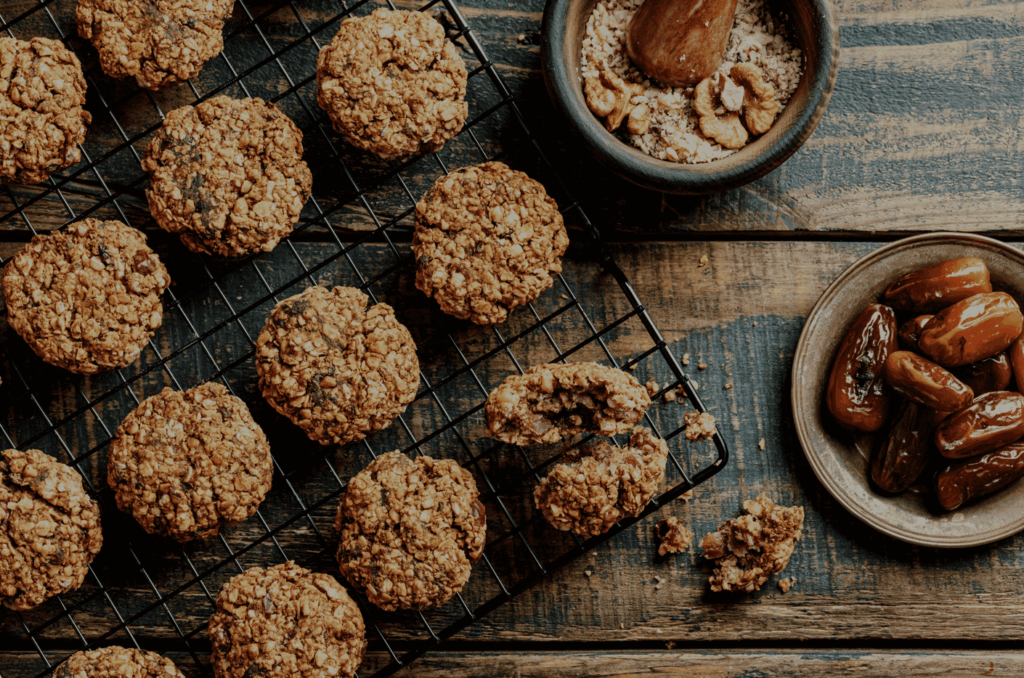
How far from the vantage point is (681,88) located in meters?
1.97

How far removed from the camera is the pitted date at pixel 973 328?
1.87 metres

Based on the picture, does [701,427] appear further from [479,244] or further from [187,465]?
[187,465]

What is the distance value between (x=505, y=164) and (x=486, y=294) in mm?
375

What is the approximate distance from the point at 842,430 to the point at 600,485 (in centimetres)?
69

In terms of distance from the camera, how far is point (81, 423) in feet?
6.63

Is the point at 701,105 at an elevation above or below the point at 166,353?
above

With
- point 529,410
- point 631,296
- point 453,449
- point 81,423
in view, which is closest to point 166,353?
point 81,423

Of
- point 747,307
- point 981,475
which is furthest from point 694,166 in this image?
point 981,475

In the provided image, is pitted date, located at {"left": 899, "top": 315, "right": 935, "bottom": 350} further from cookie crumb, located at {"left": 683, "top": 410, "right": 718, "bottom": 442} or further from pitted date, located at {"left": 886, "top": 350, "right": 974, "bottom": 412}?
cookie crumb, located at {"left": 683, "top": 410, "right": 718, "bottom": 442}

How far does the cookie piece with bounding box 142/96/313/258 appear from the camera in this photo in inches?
70.6

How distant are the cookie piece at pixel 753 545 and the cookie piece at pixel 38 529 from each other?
1517 millimetres

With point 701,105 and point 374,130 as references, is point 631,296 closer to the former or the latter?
point 701,105

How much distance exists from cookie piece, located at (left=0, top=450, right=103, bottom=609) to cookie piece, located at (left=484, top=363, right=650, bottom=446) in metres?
0.97

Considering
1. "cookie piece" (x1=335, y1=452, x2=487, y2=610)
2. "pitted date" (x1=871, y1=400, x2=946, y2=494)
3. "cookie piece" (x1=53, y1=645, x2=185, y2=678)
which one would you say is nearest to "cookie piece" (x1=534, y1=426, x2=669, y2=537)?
"cookie piece" (x1=335, y1=452, x2=487, y2=610)
